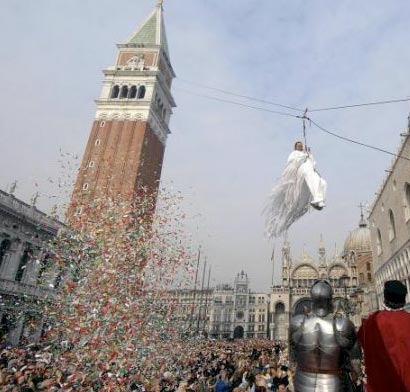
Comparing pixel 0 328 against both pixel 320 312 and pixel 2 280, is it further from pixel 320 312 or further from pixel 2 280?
pixel 320 312

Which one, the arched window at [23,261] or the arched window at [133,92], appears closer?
the arched window at [23,261]

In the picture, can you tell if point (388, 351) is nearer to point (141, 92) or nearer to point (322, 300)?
point (322, 300)

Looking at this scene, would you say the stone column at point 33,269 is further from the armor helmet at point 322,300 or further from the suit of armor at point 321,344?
the armor helmet at point 322,300

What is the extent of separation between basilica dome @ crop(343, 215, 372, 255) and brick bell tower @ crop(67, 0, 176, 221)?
38.5m

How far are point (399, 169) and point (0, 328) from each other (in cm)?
3041

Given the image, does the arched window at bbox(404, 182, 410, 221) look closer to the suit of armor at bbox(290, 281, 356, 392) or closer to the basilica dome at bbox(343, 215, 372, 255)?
the suit of armor at bbox(290, 281, 356, 392)

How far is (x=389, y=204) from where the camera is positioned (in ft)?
86.1

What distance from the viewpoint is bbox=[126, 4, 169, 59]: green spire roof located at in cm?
5231

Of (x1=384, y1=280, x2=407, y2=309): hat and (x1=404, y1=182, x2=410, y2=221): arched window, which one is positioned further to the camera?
(x1=404, y1=182, x2=410, y2=221): arched window

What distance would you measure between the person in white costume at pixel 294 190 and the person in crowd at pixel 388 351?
7.40ft

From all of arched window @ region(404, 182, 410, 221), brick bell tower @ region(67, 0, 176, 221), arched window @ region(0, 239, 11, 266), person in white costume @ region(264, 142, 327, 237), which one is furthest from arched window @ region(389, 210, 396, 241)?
arched window @ region(0, 239, 11, 266)

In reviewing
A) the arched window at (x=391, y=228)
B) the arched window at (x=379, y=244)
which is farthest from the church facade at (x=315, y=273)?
the arched window at (x=391, y=228)

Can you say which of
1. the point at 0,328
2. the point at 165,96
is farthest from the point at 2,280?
the point at 165,96

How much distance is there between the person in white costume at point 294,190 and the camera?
17.7ft
